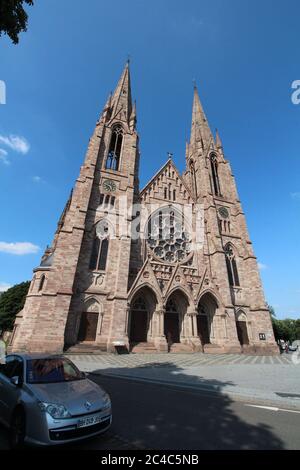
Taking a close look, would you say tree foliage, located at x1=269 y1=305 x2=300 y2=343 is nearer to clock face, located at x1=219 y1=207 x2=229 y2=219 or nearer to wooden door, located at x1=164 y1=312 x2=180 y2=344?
clock face, located at x1=219 y1=207 x2=229 y2=219

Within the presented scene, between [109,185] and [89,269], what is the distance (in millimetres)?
8985

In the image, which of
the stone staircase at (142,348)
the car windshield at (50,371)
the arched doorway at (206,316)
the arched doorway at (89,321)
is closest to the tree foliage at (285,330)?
the arched doorway at (206,316)

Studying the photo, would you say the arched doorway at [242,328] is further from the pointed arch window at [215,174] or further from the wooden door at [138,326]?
the pointed arch window at [215,174]

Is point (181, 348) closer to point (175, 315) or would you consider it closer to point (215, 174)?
point (175, 315)

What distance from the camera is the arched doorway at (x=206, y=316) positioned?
21.6 meters

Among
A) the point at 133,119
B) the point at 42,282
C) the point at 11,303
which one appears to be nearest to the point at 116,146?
the point at 133,119

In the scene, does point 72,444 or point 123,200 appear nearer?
point 72,444

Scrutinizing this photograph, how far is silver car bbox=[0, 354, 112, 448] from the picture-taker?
11.1 ft

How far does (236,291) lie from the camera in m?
24.5

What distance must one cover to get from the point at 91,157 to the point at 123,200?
18.7 feet

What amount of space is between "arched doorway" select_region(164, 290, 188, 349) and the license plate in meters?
17.5

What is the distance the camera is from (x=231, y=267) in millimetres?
25625
